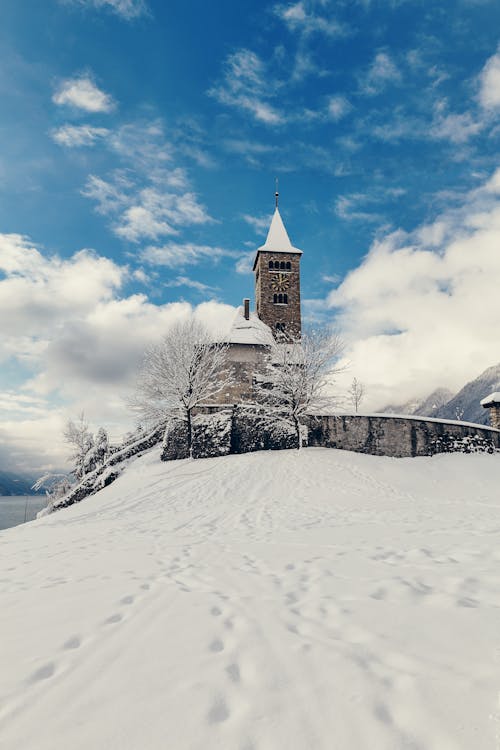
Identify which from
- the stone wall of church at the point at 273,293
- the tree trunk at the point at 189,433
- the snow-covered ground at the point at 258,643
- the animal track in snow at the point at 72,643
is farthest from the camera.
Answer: the stone wall of church at the point at 273,293

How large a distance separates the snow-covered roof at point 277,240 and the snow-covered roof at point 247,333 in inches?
393

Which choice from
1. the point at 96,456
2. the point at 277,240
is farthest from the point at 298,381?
the point at 277,240

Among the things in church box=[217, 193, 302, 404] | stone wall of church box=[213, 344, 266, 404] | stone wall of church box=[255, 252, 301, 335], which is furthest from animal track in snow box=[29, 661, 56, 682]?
stone wall of church box=[255, 252, 301, 335]

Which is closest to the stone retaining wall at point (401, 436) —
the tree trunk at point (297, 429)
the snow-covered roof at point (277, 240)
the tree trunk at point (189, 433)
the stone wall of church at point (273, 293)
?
the tree trunk at point (297, 429)

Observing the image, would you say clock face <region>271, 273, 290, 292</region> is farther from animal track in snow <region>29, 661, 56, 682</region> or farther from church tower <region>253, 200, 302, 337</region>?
animal track in snow <region>29, 661, 56, 682</region>

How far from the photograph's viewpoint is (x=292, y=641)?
272cm

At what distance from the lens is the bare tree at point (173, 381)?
77.6ft

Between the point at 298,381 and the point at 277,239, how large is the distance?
26.3 m

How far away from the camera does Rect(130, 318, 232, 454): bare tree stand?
23.7 metres

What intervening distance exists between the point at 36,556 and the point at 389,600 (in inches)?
221

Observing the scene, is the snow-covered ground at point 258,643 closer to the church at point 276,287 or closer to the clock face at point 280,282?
the church at point 276,287

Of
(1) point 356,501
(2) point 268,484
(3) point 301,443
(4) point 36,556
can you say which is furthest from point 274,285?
(4) point 36,556

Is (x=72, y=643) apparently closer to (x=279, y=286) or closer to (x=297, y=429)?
(x=297, y=429)

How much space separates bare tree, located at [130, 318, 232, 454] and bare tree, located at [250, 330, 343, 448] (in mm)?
3385
